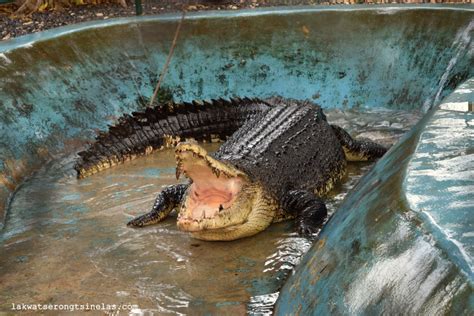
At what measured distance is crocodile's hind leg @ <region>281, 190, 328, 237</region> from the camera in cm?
304

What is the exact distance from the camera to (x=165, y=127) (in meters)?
4.47

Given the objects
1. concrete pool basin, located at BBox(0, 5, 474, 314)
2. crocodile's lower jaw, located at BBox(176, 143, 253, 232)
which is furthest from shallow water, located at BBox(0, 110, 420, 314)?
concrete pool basin, located at BBox(0, 5, 474, 314)

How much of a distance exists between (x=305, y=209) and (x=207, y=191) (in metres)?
0.53

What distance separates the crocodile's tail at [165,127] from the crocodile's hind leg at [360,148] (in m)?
0.63

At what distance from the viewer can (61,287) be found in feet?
8.59

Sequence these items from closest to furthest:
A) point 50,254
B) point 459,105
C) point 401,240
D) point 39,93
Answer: point 401,240 → point 459,105 → point 50,254 → point 39,93

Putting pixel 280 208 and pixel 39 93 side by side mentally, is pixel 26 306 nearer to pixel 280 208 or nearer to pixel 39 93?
pixel 280 208

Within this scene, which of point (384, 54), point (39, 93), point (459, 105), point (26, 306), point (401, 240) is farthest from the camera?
point (384, 54)

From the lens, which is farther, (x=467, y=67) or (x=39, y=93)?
(x=467, y=67)

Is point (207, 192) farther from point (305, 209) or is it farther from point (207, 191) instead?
point (305, 209)

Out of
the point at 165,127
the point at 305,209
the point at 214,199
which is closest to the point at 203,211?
the point at 214,199

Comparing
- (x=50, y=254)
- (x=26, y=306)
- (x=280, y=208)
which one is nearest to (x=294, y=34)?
(x=280, y=208)

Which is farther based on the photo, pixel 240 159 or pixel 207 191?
pixel 240 159

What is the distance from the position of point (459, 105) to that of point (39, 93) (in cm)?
326
